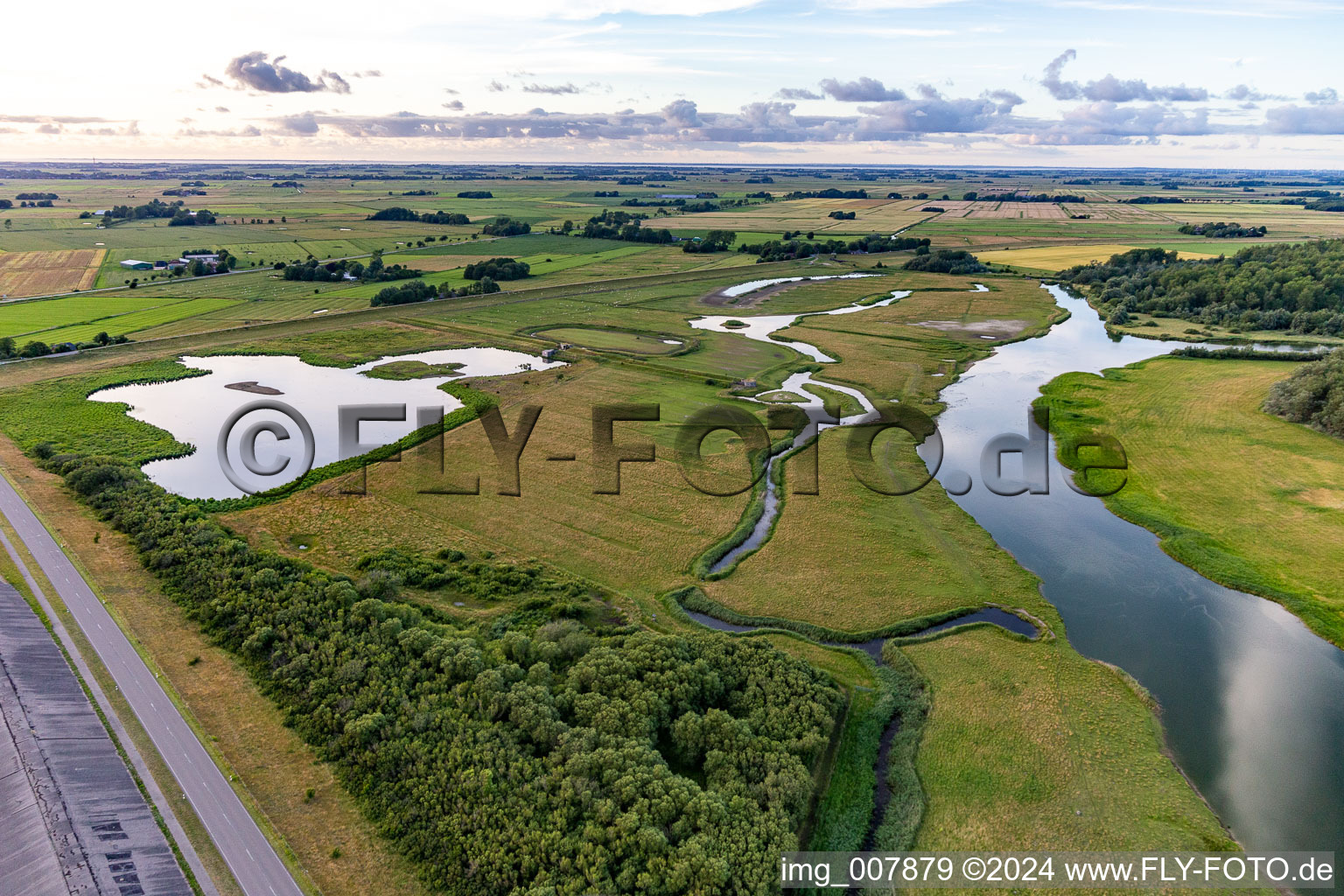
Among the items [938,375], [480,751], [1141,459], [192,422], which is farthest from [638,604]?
[938,375]

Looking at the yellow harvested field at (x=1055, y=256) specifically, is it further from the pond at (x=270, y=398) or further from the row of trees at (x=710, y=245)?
the pond at (x=270, y=398)

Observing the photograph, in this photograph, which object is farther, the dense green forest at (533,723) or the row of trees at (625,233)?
the row of trees at (625,233)

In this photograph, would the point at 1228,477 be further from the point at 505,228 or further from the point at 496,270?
the point at 505,228

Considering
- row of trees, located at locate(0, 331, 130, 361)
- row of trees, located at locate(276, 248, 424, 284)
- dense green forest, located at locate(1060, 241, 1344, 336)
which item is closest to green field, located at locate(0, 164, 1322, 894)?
row of trees, located at locate(0, 331, 130, 361)

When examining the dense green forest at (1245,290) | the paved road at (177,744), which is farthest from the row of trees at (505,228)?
the paved road at (177,744)

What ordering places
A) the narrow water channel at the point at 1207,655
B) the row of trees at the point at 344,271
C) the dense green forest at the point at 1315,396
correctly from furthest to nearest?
the row of trees at the point at 344,271 < the dense green forest at the point at 1315,396 < the narrow water channel at the point at 1207,655

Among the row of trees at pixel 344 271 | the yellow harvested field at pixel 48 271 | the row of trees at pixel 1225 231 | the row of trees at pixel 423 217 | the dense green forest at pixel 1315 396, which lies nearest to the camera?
the dense green forest at pixel 1315 396
